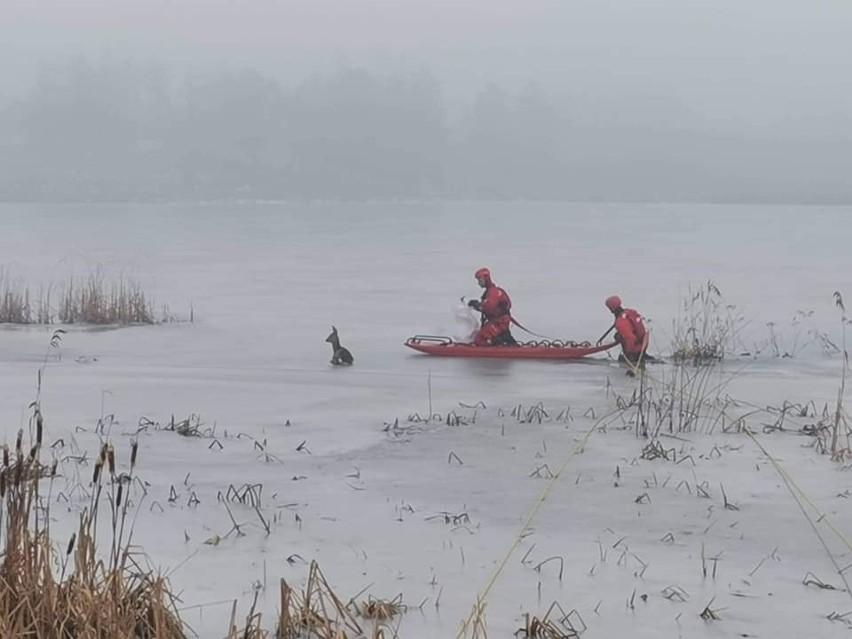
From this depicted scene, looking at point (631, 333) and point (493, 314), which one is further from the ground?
point (493, 314)

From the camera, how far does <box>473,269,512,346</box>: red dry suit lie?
11664 millimetres

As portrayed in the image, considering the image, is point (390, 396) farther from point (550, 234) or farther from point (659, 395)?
point (550, 234)

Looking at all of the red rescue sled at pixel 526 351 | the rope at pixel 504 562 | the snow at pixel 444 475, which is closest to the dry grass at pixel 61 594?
the snow at pixel 444 475

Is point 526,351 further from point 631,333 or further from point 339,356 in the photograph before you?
point 339,356

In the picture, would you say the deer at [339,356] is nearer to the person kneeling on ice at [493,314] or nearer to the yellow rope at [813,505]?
the person kneeling on ice at [493,314]

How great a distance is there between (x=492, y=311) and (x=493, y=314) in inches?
1.6

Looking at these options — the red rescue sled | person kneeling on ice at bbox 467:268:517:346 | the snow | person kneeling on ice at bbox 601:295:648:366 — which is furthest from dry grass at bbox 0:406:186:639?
person kneeling on ice at bbox 467:268:517:346

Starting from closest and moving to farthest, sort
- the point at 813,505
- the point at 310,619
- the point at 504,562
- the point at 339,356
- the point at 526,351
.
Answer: the point at 310,619, the point at 504,562, the point at 813,505, the point at 339,356, the point at 526,351

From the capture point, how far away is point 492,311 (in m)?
11.7

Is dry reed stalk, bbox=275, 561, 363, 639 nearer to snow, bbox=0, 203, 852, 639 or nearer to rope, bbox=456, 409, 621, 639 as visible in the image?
snow, bbox=0, 203, 852, 639

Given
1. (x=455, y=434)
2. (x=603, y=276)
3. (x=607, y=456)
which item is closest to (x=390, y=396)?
(x=455, y=434)

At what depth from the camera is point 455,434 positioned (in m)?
7.39

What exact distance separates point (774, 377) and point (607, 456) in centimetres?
457

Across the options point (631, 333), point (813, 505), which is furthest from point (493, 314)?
point (813, 505)
